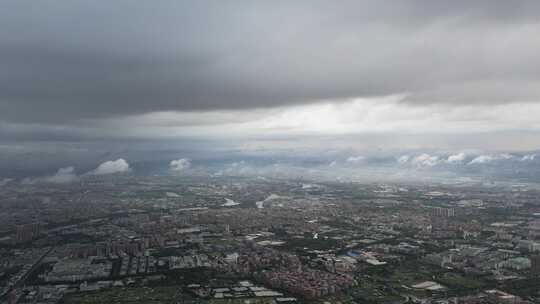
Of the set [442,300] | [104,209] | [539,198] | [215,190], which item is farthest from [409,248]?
[215,190]

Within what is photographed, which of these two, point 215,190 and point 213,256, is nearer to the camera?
point 213,256

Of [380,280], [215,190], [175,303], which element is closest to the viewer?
[175,303]

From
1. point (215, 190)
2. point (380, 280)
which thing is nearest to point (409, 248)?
point (380, 280)

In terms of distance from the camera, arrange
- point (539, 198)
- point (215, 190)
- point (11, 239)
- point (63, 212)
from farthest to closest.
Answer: point (215, 190), point (539, 198), point (63, 212), point (11, 239)

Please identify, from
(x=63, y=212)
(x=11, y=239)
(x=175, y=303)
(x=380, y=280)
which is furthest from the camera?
(x=63, y=212)

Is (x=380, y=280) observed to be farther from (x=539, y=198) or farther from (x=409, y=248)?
(x=539, y=198)

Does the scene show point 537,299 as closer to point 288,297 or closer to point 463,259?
point 463,259
